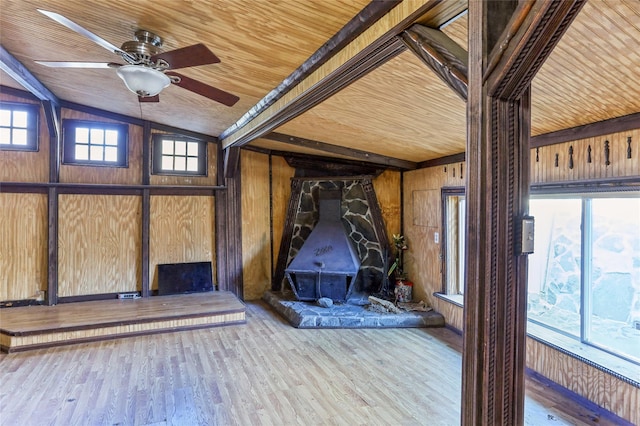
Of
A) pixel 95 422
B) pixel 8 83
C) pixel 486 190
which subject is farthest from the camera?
pixel 8 83

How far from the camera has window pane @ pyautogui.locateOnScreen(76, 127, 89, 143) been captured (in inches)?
207

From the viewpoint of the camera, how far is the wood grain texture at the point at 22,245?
15.9ft

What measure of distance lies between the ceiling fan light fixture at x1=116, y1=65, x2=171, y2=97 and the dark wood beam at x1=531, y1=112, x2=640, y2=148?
3.24 meters

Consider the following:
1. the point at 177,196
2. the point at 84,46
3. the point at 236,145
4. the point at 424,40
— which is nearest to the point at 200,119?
the point at 236,145

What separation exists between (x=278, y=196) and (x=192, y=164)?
1531 mm

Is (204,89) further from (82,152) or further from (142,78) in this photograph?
(82,152)

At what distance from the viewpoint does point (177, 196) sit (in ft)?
18.8

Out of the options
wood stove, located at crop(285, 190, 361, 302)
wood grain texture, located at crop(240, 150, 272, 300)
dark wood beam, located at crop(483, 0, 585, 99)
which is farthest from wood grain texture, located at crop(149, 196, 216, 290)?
dark wood beam, located at crop(483, 0, 585, 99)

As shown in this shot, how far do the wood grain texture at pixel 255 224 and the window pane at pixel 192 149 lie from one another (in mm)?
774

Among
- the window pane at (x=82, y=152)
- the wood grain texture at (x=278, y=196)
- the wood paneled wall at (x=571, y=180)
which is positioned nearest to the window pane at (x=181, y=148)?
the window pane at (x=82, y=152)

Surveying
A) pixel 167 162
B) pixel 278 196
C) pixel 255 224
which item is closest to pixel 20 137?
pixel 167 162

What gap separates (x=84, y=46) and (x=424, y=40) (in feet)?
9.44

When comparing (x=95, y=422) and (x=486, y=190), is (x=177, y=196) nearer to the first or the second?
(x=95, y=422)

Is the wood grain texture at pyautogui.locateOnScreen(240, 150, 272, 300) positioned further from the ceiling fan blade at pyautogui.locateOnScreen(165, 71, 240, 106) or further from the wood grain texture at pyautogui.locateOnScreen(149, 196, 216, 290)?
the ceiling fan blade at pyautogui.locateOnScreen(165, 71, 240, 106)
